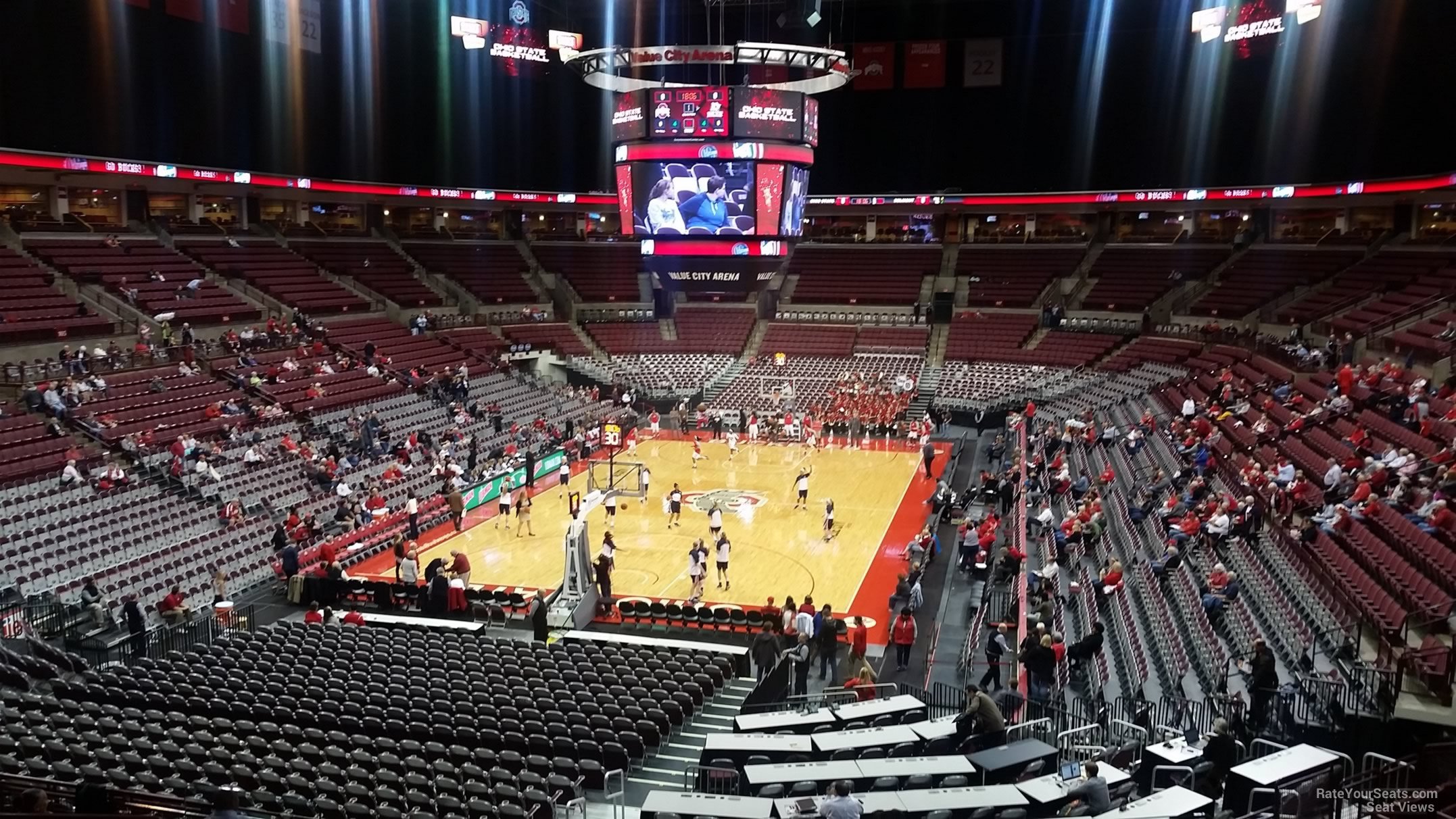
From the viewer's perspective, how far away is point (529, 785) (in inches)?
376

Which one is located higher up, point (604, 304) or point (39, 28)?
point (39, 28)

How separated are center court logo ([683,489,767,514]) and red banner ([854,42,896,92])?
25.8 meters

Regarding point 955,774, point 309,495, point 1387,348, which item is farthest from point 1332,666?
point 309,495

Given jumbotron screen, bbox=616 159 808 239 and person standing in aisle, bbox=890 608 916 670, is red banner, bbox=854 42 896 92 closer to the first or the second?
jumbotron screen, bbox=616 159 808 239

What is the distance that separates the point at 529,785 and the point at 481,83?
38983mm

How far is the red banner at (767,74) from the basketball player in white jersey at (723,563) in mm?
30828

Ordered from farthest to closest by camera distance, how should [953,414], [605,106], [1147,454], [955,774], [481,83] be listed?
[605,106], [481,83], [953,414], [1147,454], [955,774]

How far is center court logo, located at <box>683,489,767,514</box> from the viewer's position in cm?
2644

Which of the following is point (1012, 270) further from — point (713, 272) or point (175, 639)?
point (175, 639)

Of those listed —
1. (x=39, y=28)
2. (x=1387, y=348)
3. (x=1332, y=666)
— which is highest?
(x=39, y=28)

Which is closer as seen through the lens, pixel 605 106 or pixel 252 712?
pixel 252 712

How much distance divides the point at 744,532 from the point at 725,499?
332 cm

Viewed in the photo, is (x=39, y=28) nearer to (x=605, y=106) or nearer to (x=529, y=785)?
(x=605, y=106)

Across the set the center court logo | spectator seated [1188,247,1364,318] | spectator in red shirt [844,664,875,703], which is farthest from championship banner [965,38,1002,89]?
spectator in red shirt [844,664,875,703]
